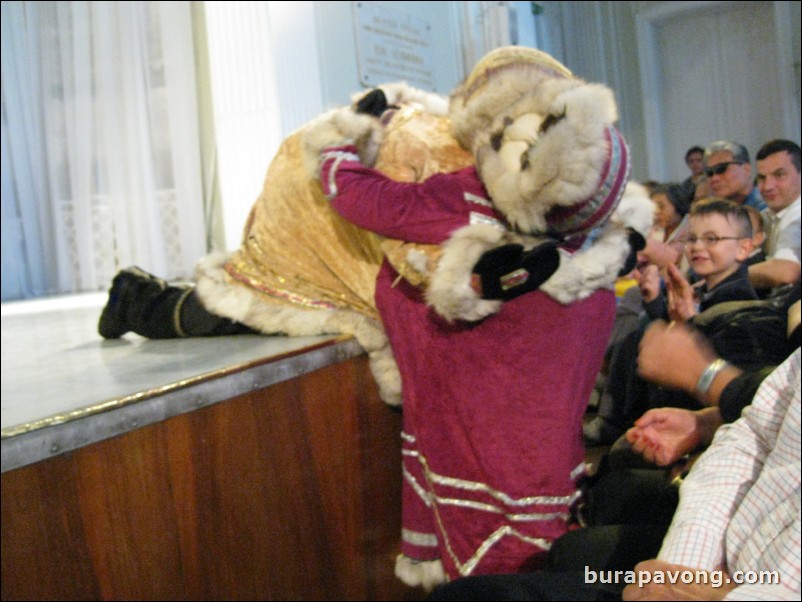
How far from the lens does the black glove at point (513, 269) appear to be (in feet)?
5.27

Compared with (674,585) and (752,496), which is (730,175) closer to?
(752,496)

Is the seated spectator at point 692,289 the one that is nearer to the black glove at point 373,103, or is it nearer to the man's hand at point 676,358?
the black glove at point 373,103

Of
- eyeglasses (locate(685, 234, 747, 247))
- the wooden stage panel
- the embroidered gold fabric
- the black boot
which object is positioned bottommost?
the wooden stage panel

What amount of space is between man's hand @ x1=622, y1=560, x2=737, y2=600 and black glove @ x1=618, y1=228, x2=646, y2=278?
41.2 inches

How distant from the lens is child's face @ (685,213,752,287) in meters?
2.20

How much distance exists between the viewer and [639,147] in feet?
25.0

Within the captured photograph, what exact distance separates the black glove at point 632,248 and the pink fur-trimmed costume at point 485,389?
8 cm

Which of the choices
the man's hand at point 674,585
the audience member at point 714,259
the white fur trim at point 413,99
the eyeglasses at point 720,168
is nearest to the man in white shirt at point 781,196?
the eyeglasses at point 720,168

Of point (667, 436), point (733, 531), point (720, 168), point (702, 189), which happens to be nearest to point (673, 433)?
point (667, 436)

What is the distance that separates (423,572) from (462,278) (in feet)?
2.29

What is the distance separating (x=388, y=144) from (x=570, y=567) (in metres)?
1.08

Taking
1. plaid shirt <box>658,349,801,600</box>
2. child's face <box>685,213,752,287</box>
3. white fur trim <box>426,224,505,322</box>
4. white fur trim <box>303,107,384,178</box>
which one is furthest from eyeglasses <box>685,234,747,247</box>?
plaid shirt <box>658,349,801,600</box>

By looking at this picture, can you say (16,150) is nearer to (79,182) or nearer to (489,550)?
(79,182)

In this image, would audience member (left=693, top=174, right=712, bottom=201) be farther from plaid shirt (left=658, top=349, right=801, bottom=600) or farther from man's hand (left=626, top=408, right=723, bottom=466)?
plaid shirt (left=658, top=349, right=801, bottom=600)
